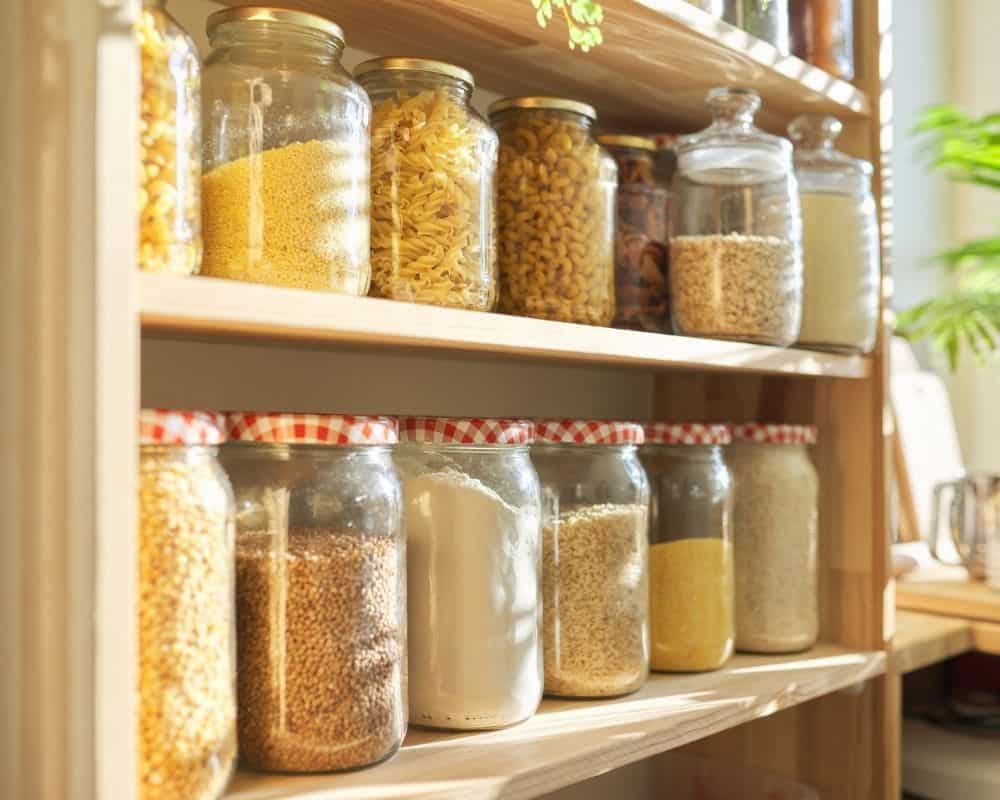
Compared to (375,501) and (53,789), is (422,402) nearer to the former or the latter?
(375,501)

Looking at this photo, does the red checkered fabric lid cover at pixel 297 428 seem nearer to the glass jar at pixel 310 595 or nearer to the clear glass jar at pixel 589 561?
the glass jar at pixel 310 595

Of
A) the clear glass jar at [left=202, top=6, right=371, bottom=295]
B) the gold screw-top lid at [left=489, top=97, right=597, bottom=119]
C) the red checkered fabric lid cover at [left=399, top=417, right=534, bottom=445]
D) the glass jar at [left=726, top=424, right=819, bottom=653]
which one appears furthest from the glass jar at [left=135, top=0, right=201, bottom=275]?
the glass jar at [left=726, top=424, right=819, bottom=653]

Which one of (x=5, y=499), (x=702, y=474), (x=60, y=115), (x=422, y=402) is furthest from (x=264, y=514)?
(x=702, y=474)

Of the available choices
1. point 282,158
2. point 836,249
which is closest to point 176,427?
point 282,158

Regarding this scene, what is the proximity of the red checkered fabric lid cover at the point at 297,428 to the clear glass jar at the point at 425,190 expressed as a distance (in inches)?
5.4

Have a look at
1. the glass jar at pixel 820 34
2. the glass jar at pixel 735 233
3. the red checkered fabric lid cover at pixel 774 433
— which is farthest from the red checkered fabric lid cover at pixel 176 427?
the glass jar at pixel 820 34

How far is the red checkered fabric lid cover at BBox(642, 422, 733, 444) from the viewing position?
3.73 feet

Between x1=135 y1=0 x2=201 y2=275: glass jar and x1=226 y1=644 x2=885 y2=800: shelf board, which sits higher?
x1=135 y1=0 x2=201 y2=275: glass jar

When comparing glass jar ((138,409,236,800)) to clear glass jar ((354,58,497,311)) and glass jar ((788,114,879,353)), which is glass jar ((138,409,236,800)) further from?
glass jar ((788,114,879,353))

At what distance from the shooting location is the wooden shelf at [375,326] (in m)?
0.68

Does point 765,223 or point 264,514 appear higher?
point 765,223

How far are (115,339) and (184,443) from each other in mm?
104

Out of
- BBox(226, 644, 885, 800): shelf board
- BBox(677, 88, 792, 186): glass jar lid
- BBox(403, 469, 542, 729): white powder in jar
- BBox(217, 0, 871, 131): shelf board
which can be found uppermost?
BBox(217, 0, 871, 131): shelf board

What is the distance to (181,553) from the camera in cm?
69
